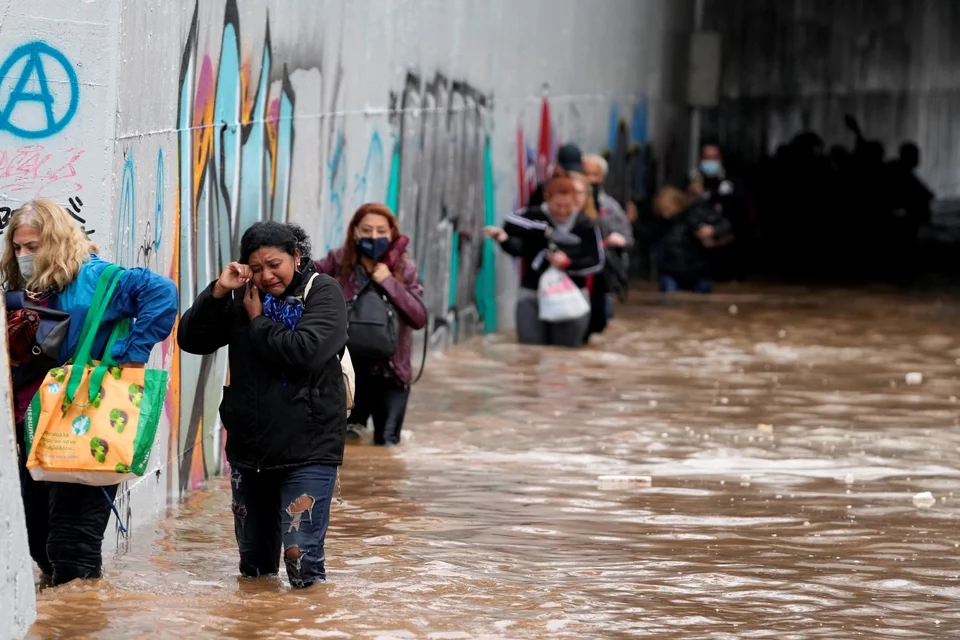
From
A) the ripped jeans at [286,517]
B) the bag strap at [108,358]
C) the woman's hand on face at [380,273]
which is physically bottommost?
the ripped jeans at [286,517]

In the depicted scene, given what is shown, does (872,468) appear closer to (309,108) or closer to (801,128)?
(309,108)

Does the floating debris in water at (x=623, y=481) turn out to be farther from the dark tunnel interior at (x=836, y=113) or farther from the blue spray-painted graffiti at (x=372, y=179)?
the dark tunnel interior at (x=836, y=113)

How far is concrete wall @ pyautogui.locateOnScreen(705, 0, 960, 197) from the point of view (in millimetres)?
33062

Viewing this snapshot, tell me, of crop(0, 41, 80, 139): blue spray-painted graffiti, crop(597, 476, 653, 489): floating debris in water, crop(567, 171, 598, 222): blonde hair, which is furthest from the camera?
crop(567, 171, 598, 222): blonde hair

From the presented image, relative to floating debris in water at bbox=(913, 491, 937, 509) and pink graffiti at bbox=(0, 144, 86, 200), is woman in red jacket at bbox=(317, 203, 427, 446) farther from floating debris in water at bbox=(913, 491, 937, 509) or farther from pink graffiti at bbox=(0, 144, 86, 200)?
floating debris in water at bbox=(913, 491, 937, 509)

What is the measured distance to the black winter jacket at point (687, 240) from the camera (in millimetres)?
21922

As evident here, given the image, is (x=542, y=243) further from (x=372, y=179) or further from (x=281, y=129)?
(x=281, y=129)

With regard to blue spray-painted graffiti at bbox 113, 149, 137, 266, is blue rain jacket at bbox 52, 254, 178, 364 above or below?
below

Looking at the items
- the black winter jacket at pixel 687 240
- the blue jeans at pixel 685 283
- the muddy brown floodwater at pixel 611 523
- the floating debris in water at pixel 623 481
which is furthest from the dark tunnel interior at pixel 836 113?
the floating debris in water at pixel 623 481

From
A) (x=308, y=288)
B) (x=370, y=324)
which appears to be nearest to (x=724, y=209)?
(x=370, y=324)

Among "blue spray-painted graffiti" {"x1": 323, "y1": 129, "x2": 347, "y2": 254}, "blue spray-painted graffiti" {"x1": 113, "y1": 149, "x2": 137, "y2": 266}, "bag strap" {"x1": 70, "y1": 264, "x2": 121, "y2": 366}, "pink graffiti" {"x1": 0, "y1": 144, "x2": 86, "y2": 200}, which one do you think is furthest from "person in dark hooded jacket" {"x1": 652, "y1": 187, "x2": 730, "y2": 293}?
"bag strap" {"x1": 70, "y1": 264, "x2": 121, "y2": 366}

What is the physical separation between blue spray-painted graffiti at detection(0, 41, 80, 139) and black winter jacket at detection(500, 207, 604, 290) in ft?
27.8

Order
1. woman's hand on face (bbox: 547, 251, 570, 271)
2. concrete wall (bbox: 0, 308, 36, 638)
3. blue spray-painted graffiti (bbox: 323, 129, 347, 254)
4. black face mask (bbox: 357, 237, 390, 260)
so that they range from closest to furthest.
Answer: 1. concrete wall (bbox: 0, 308, 36, 638)
2. black face mask (bbox: 357, 237, 390, 260)
3. blue spray-painted graffiti (bbox: 323, 129, 347, 254)
4. woman's hand on face (bbox: 547, 251, 570, 271)

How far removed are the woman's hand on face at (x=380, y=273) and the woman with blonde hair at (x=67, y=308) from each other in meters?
3.50
